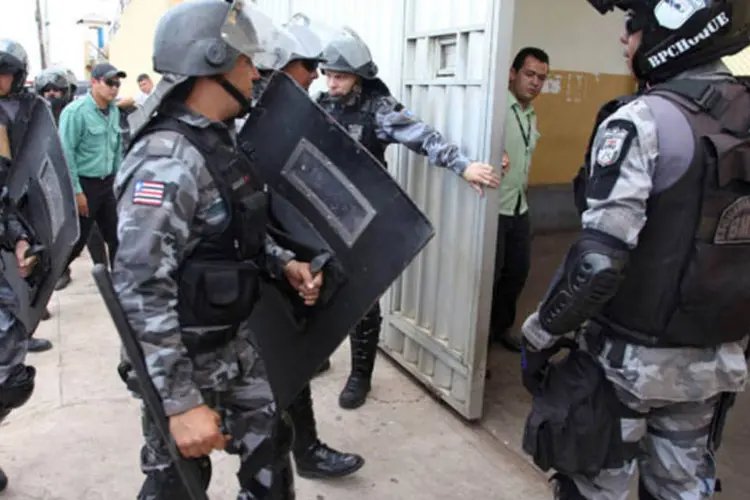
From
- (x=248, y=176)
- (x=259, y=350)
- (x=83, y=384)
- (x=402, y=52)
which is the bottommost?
(x=83, y=384)

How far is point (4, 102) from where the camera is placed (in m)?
2.71

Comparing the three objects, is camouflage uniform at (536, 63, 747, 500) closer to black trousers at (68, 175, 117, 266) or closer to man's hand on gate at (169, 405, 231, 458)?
man's hand on gate at (169, 405, 231, 458)

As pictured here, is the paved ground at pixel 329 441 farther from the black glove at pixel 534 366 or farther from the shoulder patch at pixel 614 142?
the shoulder patch at pixel 614 142

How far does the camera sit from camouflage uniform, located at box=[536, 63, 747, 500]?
1.64 meters

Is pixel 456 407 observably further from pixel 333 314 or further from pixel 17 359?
pixel 17 359

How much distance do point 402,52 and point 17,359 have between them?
2.47 meters

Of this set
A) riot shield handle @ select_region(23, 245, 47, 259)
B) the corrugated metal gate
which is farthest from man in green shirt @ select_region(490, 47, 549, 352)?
riot shield handle @ select_region(23, 245, 47, 259)

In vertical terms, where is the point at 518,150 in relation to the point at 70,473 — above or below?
above

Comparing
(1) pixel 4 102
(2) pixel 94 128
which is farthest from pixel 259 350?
(2) pixel 94 128

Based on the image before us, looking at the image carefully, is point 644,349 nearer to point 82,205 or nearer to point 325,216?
point 325,216

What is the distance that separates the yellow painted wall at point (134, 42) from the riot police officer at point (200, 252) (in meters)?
13.2

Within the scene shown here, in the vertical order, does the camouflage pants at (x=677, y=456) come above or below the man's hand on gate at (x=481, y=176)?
below

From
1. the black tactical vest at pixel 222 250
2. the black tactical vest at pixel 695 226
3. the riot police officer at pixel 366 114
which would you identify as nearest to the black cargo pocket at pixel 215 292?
the black tactical vest at pixel 222 250

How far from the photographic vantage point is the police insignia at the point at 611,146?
1647 mm
